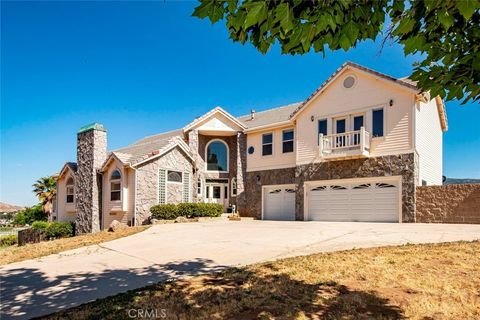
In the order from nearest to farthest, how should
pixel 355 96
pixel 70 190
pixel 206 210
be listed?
pixel 355 96 → pixel 206 210 → pixel 70 190

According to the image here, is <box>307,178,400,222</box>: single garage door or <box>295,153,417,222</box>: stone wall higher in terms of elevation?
<box>295,153,417,222</box>: stone wall

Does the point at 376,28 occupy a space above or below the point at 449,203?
above

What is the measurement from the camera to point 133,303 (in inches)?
213

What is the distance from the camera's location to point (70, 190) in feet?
83.7

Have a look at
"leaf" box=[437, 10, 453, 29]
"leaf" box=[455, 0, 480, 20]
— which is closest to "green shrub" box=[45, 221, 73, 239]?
"leaf" box=[437, 10, 453, 29]

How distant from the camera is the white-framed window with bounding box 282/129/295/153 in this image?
2217cm

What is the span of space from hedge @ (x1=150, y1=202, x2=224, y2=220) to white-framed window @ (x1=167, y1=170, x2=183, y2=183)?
7.87 feet

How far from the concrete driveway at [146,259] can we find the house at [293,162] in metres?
5.82

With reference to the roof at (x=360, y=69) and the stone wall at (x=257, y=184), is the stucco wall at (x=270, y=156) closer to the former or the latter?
the stone wall at (x=257, y=184)

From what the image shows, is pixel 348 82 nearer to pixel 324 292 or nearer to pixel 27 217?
pixel 324 292

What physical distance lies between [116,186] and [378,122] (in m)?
16.2

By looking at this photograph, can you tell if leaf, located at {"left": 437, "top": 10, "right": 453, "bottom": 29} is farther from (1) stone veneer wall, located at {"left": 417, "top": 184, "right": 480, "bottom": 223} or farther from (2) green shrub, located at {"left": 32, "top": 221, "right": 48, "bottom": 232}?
(2) green shrub, located at {"left": 32, "top": 221, "right": 48, "bottom": 232}

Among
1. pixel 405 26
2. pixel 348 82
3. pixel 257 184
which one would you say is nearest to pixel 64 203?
pixel 257 184

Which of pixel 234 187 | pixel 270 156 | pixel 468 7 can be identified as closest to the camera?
pixel 468 7
